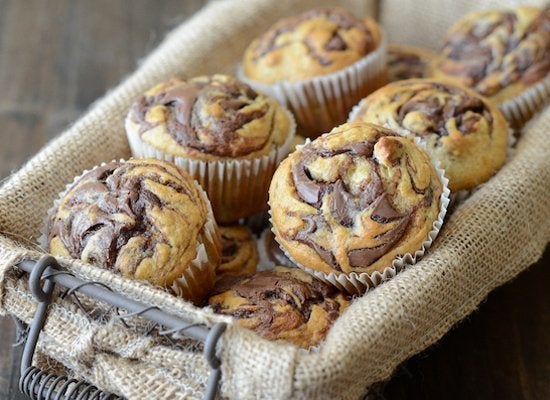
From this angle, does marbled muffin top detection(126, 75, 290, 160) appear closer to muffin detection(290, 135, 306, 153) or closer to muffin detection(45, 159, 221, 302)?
muffin detection(290, 135, 306, 153)

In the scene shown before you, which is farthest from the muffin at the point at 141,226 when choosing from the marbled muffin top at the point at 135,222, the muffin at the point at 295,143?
the muffin at the point at 295,143

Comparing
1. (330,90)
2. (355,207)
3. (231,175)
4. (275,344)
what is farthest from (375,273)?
Result: (330,90)

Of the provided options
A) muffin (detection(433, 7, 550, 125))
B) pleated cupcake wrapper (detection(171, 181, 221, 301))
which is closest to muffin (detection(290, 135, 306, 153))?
pleated cupcake wrapper (detection(171, 181, 221, 301))

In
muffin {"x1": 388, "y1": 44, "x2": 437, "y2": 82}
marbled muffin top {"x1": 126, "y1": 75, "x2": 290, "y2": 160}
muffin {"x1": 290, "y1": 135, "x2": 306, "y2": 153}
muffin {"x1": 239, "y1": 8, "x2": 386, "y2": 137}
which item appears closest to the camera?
marbled muffin top {"x1": 126, "y1": 75, "x2": 290, "y2": 160}

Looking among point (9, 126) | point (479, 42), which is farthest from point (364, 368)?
point (9, 126)

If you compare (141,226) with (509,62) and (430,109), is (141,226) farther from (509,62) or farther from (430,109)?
(509,62)

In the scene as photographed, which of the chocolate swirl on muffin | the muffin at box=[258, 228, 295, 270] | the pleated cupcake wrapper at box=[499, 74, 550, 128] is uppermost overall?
the chocolate swirl on muffin

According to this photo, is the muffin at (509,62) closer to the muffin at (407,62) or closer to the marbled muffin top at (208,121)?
the muffin at (407,62)

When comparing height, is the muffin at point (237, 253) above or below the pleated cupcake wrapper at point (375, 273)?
below
